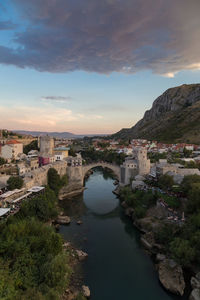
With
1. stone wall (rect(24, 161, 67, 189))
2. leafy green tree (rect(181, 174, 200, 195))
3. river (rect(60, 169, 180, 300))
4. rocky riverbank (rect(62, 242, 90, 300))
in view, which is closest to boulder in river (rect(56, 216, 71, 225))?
river (rect(60, 169, 180, 300))

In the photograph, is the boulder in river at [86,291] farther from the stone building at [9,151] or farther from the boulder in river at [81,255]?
the stone building at [9,151]

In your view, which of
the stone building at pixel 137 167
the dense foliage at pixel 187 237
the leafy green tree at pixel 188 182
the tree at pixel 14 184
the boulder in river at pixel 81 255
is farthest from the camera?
the stone building at pixel 137 167

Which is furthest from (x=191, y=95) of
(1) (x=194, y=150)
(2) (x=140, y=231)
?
(2) (x=140, y=231)

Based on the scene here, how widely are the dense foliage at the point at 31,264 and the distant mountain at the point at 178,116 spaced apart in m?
37.4

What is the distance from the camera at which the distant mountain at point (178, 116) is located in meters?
46.3

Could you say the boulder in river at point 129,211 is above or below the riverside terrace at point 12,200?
below

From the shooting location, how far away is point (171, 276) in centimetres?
839

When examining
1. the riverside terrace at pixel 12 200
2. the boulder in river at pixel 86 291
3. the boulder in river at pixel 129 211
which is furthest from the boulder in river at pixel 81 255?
the boulder in river at pixel 129 211

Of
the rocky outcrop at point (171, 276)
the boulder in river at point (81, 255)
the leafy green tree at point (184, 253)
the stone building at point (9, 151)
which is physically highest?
the stone building at point (9, 151)

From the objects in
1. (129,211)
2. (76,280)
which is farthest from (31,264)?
(129,211)

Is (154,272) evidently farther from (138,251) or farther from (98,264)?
(98,264)

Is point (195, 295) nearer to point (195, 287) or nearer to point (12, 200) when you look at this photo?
point (195, 287)

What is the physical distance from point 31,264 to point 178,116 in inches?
2261

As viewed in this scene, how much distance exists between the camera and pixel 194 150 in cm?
3228
